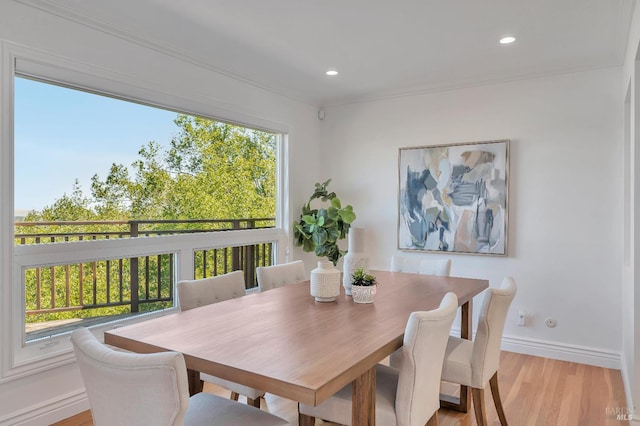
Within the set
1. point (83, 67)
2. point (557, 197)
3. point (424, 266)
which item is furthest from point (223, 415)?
point (557, 197)

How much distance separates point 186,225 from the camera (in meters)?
3.71

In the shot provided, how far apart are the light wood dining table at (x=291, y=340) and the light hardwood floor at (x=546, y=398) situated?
918 mm

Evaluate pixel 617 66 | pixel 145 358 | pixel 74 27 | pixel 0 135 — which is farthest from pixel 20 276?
pixel 617 66

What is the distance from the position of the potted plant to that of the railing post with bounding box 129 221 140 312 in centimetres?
186

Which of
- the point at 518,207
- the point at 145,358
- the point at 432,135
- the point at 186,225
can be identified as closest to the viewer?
the point at 145,358

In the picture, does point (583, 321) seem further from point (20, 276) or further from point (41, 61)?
point (41, 61)

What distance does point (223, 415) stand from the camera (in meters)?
1.74

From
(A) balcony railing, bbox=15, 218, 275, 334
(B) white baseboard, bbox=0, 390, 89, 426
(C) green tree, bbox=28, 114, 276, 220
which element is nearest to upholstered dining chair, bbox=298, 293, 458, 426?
(B) white baseboard, bbox=0, 390, 89, 426

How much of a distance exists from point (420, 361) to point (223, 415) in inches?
33.2

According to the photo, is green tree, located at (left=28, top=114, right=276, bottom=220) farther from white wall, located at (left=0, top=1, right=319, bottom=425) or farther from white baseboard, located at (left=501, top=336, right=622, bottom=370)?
white baseboard, located at (left=501, top=336, right=622, bottom=370)

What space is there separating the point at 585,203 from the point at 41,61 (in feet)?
14.4

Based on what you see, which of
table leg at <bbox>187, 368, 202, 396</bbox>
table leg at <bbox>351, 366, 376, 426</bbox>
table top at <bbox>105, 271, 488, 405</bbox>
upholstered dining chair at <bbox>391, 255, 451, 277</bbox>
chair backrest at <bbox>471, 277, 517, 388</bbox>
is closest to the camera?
table top at <bbox>105, 271, 488, 405</bbox>

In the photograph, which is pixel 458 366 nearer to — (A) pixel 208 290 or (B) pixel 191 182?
(A) pixel 208 290

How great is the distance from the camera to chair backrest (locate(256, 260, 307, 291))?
9.90ft
